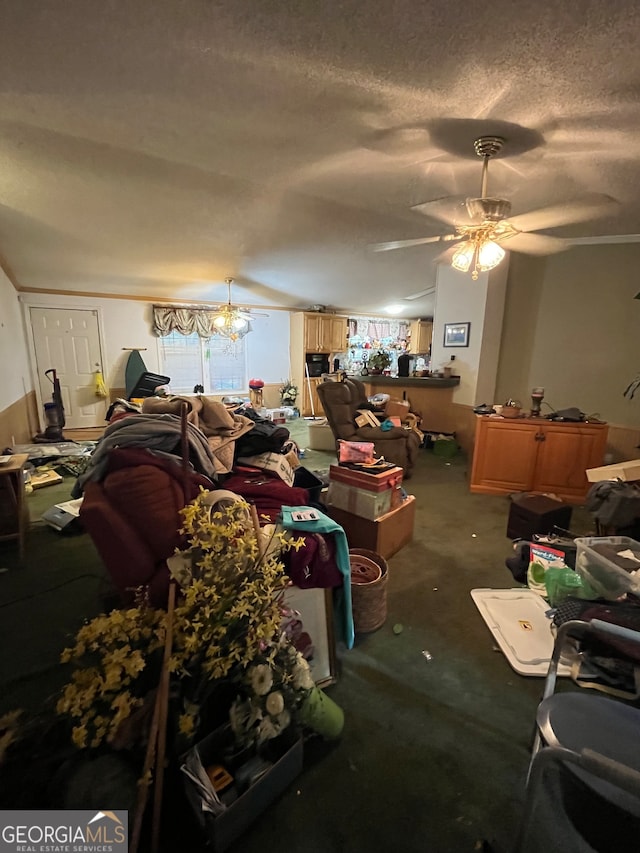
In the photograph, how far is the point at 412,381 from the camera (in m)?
5.29

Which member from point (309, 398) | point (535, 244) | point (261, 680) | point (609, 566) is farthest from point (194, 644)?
point (309, 398)

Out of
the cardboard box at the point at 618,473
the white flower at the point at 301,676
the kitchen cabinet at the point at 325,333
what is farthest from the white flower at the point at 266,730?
the kitchen cabinet at the point at 325,333

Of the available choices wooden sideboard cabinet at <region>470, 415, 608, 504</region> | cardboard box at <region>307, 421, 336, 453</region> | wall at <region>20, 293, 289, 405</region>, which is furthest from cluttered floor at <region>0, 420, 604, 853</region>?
wall at <region>20, 293, 289, 405</region>

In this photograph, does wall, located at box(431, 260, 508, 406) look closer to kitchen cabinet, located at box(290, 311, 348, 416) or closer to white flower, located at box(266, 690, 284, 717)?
kitchen cabinet, located at box(290, 311, 348, 416)

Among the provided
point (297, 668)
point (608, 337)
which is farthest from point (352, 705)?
point (608, 337)

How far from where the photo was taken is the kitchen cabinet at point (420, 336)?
8.61 metres

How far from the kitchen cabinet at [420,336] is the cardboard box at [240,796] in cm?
832

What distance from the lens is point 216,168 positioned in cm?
261

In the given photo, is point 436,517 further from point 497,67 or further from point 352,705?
point 497,67

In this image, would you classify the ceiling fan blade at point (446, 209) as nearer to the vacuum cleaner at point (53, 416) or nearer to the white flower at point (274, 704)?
the white flower at point (274, 704)

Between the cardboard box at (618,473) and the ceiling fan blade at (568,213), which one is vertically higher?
the ceiling fan blade at (568,213)

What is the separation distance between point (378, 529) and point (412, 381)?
336 centimetres

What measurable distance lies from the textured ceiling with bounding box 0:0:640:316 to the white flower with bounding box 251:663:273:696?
7.21 feet

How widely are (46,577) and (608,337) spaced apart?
5335mm
